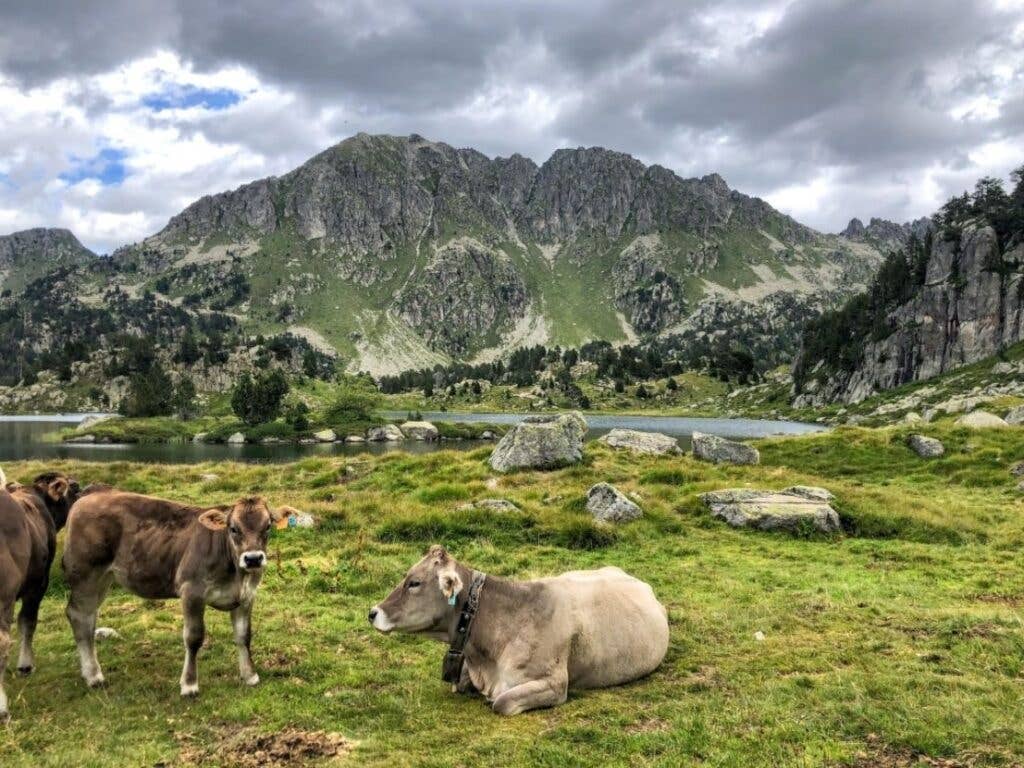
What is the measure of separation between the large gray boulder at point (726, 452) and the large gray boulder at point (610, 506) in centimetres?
1478

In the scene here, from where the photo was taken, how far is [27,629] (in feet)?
33.7

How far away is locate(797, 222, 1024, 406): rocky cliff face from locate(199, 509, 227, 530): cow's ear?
16563 cm

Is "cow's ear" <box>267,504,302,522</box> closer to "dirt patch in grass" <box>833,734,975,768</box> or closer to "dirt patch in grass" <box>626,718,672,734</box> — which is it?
"dirt patch in grass" <box>626,718,672,734</box>

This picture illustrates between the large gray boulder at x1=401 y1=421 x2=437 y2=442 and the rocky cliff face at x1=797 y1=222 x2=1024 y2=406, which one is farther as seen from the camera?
the rocky cliff face at x1=797 y1=222 x2=1024 y2=406

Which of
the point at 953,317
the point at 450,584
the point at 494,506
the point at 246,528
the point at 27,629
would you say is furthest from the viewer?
the point at 953,317

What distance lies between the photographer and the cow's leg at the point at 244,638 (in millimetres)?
9609

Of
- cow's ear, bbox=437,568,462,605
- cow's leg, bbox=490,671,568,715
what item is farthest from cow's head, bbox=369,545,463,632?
cow's leg, bbox=490,671,568,715

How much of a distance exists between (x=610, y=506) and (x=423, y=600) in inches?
583

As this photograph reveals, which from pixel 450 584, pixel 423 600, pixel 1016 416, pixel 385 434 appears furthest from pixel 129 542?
pixel 385 434

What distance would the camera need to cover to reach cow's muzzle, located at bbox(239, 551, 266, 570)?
870 cm

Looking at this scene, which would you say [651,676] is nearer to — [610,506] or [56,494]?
[56,494]

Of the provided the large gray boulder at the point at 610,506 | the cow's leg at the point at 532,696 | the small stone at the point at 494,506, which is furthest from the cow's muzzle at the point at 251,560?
the large gray boulder at the point at 610,506

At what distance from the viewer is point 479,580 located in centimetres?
964

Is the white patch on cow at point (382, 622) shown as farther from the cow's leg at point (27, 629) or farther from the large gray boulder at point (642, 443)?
the large gray boulder at point (642, 443)
